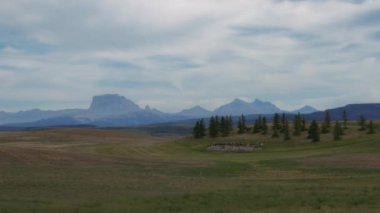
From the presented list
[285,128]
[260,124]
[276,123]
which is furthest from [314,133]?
[260,124]

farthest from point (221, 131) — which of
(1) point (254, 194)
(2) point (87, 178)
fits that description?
(1) point (254, 194)

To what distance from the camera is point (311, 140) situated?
375ft

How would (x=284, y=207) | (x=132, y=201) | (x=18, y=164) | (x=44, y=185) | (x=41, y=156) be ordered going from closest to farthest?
(x=284, y=207), (x=132, y=201), (x=44, y=185), (x=18, y=164), (x=41, y=156)

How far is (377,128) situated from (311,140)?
1863 centimetres

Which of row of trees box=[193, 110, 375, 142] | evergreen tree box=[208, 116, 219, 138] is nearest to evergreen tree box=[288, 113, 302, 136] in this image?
row of trees box=[193, 110, 375, 142]

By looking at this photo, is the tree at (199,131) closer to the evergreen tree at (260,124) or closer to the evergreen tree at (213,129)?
the evergreen tree at (213,129)

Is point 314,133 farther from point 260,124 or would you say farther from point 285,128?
point 260,124

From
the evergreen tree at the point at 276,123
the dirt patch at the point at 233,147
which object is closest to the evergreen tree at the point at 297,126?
the evergreen tree at the point at 276,123

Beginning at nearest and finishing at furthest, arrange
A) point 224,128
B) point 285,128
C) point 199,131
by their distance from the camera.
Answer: point 285,128, point 224,128, point 199,131

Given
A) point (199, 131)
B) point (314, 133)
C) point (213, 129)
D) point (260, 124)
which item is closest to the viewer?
point (314, 133)

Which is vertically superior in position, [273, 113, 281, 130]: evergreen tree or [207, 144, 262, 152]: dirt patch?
[273, 113, 281, 130]: evergreen tree

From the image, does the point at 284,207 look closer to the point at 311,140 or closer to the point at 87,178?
the point at 87,178

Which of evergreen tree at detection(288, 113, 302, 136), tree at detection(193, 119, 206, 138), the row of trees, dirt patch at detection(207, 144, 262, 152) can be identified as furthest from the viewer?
A: tree at detection(193, 119, 206, 138)

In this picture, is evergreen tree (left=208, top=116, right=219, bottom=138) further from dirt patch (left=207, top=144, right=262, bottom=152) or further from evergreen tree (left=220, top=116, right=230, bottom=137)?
dirt patch (left=207, top=144, right=262, bottom=152)
